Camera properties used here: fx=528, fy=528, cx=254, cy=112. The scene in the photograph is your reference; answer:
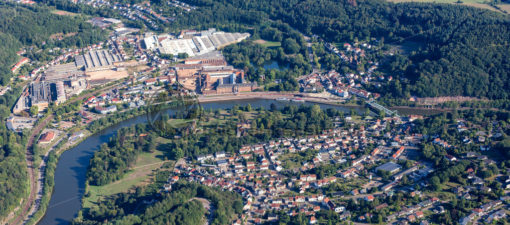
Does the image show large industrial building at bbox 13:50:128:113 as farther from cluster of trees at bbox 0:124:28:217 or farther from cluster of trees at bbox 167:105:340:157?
cluster of trees at bbox 167:105:340:157

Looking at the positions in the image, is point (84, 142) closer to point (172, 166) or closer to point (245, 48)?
point (172, 166)

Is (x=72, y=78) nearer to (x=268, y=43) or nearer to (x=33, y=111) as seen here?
(x=33, y=111)

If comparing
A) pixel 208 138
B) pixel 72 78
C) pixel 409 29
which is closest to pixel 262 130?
pixel 208 138

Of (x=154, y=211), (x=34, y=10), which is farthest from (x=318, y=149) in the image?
(x=34, y=10)

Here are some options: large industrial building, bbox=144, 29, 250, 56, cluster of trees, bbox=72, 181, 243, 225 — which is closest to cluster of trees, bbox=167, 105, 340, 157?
cluster of trees, bbox=72, 181, 243, 225

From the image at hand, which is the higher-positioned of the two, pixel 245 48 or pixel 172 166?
pixel 245 48

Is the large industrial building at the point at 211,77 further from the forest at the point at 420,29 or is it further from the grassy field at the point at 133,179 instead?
the grassy field at the point at 133,179

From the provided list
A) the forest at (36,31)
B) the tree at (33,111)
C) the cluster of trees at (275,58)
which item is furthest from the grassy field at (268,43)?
the tree at (33,111)
